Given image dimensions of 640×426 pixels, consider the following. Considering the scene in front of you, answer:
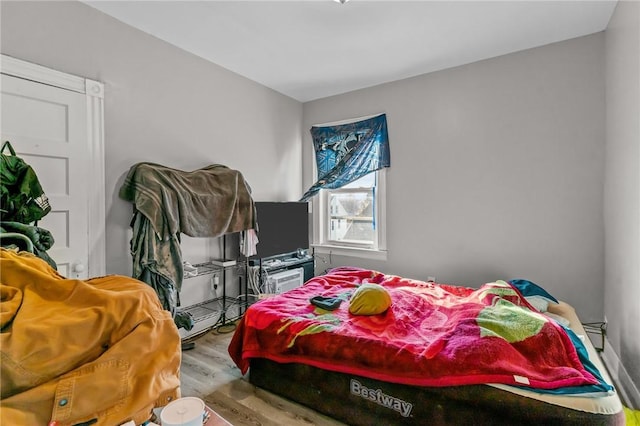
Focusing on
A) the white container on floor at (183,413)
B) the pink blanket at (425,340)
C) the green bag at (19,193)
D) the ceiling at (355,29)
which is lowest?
the pink blanket at (425,340)

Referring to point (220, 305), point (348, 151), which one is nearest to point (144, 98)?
point (220, 305)

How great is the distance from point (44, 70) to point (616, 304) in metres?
4.19

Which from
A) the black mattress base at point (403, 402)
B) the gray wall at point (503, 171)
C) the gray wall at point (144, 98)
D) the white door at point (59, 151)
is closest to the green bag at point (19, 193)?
the white door at point (59, 151)

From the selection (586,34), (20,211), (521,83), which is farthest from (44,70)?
(586,34)

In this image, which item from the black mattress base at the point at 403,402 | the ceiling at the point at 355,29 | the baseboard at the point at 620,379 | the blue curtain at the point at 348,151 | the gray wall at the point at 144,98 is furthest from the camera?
the blue curtain at the point at 348,151

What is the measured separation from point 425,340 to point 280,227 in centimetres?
209

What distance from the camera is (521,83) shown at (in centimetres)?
295

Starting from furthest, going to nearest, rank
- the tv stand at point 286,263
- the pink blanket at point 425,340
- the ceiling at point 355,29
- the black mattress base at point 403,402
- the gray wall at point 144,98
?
the tv stand at point 286,263
the ceiling at point 355,29
the gray wall at point 144,98
the pink blanket at point 425,340
the black mattress base at point 403,402

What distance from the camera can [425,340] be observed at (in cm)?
183

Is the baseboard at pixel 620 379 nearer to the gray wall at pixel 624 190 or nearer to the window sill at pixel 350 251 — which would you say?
the gray wall at pixel 624 190

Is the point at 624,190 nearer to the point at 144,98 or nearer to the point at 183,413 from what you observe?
the point at 183,413

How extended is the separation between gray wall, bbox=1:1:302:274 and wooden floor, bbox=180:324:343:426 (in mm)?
928

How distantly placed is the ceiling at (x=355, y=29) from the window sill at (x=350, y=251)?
2.03m

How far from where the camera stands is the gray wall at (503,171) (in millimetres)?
2715
